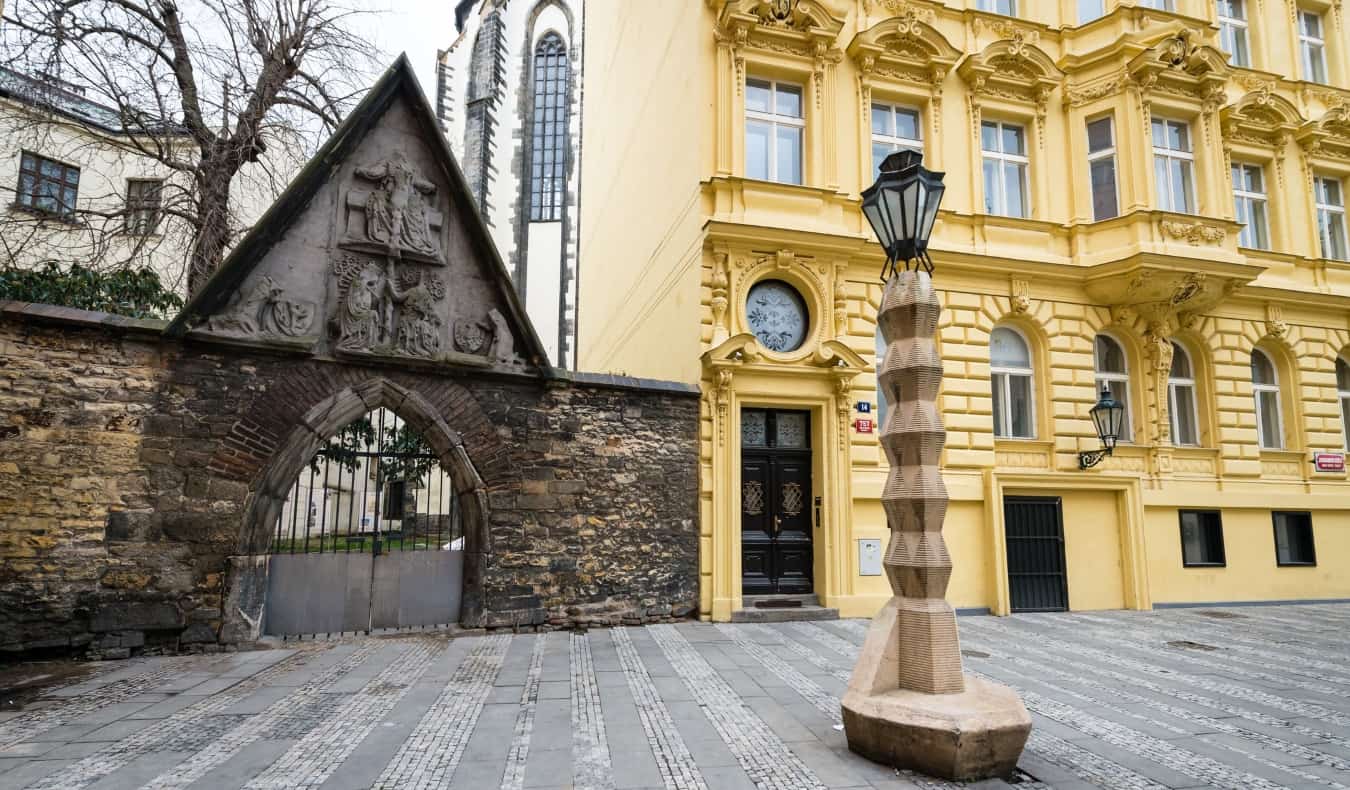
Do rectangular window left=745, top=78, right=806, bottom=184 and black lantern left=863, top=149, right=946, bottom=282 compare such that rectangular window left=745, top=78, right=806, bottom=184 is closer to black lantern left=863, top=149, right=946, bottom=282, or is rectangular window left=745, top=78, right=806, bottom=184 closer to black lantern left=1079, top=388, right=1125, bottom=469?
black lantern left=1079, top=388, right=1125, bottom=469

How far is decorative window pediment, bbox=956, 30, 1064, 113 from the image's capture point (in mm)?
11836

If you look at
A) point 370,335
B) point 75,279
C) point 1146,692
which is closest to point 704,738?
point 1146,692

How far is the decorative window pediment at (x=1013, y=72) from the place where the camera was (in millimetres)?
11836

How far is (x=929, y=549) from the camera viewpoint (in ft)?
15.1

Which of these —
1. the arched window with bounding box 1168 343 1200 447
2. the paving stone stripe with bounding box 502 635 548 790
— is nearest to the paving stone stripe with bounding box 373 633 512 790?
the paving stone stripe with bounding box 502 635 548 790

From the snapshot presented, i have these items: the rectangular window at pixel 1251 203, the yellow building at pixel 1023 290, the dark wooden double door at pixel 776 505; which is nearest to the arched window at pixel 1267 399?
the yellow building at pixel 1023 290

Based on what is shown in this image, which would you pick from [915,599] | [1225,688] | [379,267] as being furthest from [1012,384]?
[379,267]

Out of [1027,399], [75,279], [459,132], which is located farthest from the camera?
[459,132]

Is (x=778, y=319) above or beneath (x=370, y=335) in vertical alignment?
above

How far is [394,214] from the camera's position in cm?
856

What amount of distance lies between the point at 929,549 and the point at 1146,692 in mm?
3228

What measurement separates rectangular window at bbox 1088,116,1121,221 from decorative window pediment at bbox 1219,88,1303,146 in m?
2.74

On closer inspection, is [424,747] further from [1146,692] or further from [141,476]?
[1146,692]

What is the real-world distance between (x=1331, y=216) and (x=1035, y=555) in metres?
10.5
